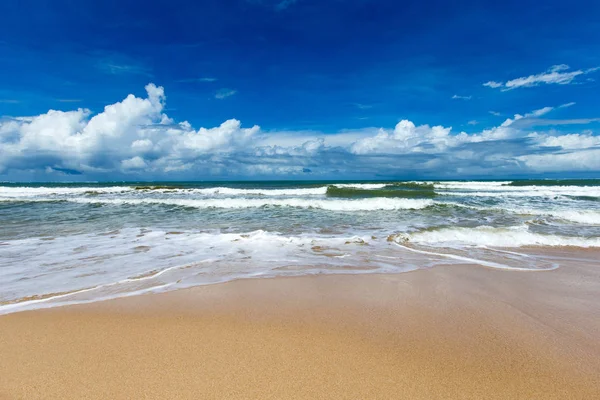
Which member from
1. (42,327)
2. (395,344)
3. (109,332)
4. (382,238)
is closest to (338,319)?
(395,344)

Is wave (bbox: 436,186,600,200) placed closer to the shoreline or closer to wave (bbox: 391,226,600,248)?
wave (bbox: 391,226,600,248)

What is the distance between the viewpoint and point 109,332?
116 inches

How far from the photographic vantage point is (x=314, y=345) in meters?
2.71

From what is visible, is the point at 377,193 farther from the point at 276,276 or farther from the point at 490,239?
the point at 276,276

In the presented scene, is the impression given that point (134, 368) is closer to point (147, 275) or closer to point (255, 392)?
point (255, 392)

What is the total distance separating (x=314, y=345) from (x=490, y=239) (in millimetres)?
6615

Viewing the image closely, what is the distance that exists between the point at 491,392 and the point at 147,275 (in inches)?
176

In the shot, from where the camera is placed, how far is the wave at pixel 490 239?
7.36 metres

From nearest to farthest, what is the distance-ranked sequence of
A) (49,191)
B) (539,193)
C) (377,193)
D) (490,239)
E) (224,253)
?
(224,253) → (490,239) → (539,193) → (377,193) → (49,191)

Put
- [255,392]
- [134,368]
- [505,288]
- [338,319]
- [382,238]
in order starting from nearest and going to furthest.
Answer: [255,392], [134,368], [338,319], [505,288], [382,238]

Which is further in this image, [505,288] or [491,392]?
[505,288]

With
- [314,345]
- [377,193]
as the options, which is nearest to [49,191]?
[377,193]

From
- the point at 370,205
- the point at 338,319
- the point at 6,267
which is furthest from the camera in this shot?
the point at 370,205

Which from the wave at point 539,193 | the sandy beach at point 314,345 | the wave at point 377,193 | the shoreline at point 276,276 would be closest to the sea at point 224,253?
the shoreline at point 276,276
